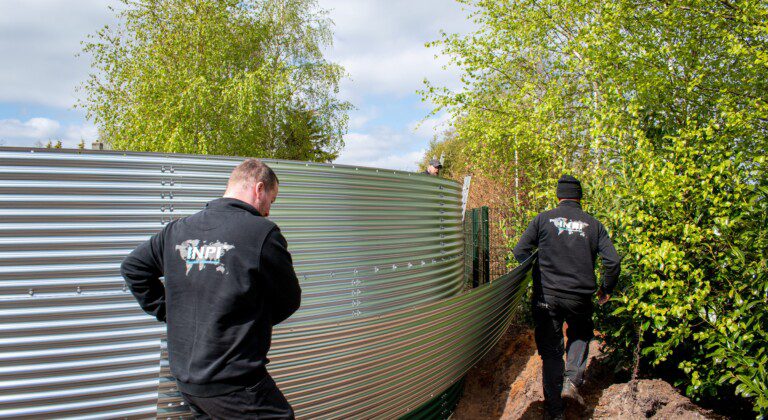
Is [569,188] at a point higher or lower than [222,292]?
higher

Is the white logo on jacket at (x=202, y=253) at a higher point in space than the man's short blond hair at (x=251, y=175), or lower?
lower

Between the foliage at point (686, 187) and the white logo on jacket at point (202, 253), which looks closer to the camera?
the white logo on jacket at point (202, 253)

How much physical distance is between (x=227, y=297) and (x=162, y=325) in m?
0.88

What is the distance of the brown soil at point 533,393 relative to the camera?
4336mm

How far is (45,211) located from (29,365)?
0.80 m

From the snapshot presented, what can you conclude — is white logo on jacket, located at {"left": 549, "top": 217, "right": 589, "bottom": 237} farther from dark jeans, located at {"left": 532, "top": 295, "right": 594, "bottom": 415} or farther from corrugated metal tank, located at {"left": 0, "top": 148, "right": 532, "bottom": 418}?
corrugated metal tank, located at {"left": 0, "top": 148, "right": 532, "bottom": 418}

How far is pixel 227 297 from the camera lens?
2.39 m

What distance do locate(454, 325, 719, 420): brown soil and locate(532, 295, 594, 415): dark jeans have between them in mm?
345

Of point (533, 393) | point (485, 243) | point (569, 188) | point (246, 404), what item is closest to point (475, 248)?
point (485, 243)

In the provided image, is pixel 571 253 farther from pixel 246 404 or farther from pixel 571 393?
pixel 246 404

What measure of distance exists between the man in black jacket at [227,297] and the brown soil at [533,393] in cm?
329

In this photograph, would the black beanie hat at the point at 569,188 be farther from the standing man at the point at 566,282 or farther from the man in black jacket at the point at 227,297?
the man in black jacket at the point at 227,297

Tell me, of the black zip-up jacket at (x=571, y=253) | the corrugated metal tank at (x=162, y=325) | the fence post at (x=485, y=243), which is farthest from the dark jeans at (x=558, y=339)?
the fence post at (x=485, y=243)

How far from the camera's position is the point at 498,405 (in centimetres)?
589
